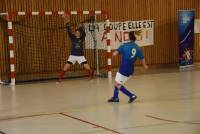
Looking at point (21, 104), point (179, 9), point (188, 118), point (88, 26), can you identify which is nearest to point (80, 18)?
point (88, 26)

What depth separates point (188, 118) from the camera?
8320 mm

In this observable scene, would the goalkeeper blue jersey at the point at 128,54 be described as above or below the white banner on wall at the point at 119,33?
below

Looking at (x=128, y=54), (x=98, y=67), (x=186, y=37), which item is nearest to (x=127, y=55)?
(x=128, y=54)

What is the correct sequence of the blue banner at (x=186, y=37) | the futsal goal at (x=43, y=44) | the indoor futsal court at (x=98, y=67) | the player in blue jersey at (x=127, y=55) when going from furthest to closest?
1. the blue banner at (x=186, y=37)
2. the futsal goal at (x=43, y=44)
3. the player in blue jersey at (x=127, y=55)
4. the indoor futsal court at (x=98, y=67)

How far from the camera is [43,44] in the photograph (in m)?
16.5

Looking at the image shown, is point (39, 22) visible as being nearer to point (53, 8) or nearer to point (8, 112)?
point (53, 8)

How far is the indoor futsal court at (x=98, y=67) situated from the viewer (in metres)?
8.45

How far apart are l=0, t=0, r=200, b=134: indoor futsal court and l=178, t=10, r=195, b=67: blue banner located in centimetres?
4

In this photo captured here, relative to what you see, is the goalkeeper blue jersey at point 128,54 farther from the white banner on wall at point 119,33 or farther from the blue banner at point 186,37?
the blue banner at point 186,37

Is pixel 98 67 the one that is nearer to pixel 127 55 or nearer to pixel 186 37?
pixel 186 37

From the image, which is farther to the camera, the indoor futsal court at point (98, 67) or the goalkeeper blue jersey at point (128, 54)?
the goalkeeper blue jersey at point (128, 54)

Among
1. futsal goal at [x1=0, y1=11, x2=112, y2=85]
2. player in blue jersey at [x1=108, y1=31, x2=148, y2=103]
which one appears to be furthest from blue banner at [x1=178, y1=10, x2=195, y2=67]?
player in blue jersey at [x1=108, y1=31, x2=148, y2=103]

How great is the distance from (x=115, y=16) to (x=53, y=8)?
2503mm

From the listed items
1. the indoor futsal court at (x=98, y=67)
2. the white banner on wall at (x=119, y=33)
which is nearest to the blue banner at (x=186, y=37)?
the indoor futsal court at (x=98, y=67)
